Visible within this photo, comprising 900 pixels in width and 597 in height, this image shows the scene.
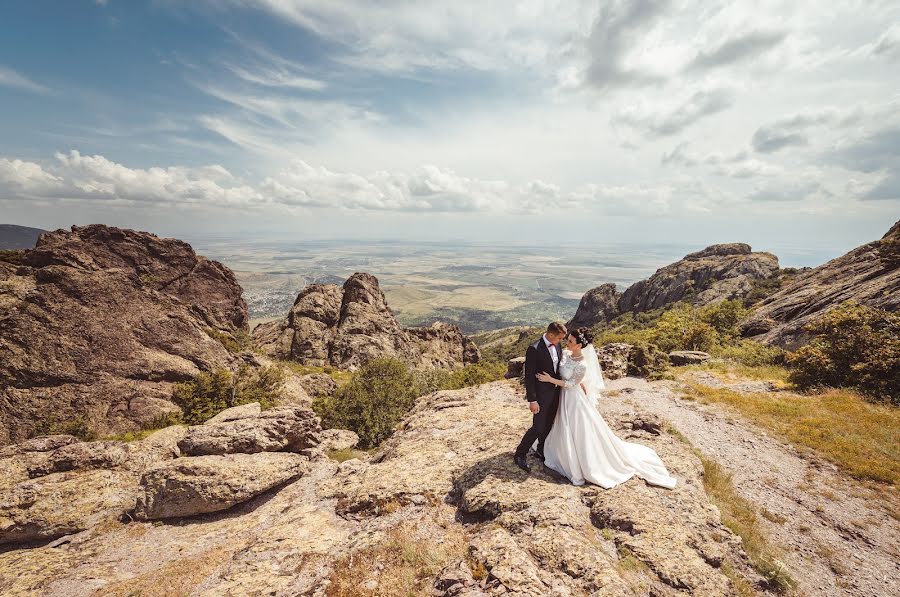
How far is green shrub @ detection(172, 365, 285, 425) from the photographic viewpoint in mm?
31719

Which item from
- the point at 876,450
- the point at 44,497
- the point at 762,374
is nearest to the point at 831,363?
the point at 762,374

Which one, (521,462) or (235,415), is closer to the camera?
(521,462)

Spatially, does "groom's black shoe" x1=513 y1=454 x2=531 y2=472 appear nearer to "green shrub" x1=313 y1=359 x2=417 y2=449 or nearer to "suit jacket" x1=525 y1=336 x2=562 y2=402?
"suit jacket" x1=525 y1=336 x2=562 y2=402

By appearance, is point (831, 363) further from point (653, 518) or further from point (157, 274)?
point (157, 274)

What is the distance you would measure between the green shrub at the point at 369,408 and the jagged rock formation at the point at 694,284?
91.9 m

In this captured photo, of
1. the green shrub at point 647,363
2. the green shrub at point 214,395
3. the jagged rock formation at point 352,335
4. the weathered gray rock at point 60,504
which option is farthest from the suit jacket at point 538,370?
the jagged rock formation at point 352,335

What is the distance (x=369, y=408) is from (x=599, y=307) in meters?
131

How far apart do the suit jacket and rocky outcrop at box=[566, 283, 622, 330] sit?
446 feet

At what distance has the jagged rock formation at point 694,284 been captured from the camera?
9969 centimetres

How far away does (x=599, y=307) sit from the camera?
141 m

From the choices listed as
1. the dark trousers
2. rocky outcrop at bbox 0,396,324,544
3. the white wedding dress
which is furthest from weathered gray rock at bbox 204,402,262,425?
the white wedding dress

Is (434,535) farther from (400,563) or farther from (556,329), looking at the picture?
(556,329)

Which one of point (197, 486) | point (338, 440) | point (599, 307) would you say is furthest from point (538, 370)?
point (599, 307)

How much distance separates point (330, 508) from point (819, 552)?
13.8 m
